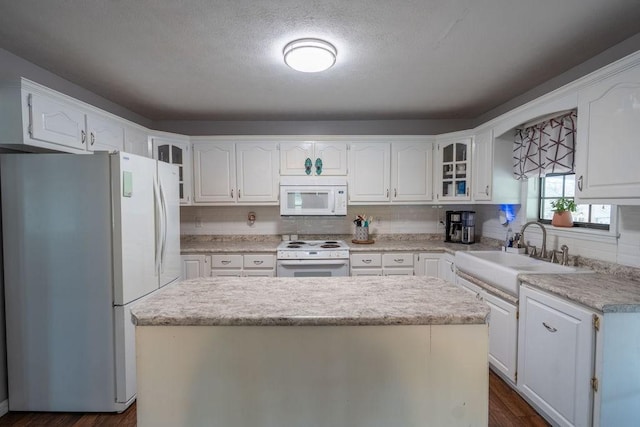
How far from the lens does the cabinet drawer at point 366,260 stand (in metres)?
3.13

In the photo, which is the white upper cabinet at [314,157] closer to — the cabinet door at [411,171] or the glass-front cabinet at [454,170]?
the cabinet door at [411,171]

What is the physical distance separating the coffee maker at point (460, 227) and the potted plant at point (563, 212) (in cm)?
96

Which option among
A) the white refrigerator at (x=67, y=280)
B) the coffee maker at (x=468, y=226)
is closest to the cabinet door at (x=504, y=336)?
the coffee maker at (x=468, y=226)

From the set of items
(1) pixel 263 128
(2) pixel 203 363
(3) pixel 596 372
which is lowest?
(3) pixel 596 372

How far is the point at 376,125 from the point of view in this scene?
11.9 feet

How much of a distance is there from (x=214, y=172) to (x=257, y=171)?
496 mm

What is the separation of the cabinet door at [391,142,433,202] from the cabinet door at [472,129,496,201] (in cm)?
48

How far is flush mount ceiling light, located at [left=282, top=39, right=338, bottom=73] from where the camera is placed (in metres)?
1.81

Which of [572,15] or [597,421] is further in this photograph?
[572,15]

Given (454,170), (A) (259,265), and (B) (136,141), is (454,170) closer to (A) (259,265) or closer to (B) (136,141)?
(A) (259,265)

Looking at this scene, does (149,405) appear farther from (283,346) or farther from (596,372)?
(596,372)

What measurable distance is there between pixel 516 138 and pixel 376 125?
152 centimetres

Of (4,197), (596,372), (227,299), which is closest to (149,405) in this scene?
(227,299)

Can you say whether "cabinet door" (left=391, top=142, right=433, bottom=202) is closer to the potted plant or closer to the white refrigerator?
the potted plant
